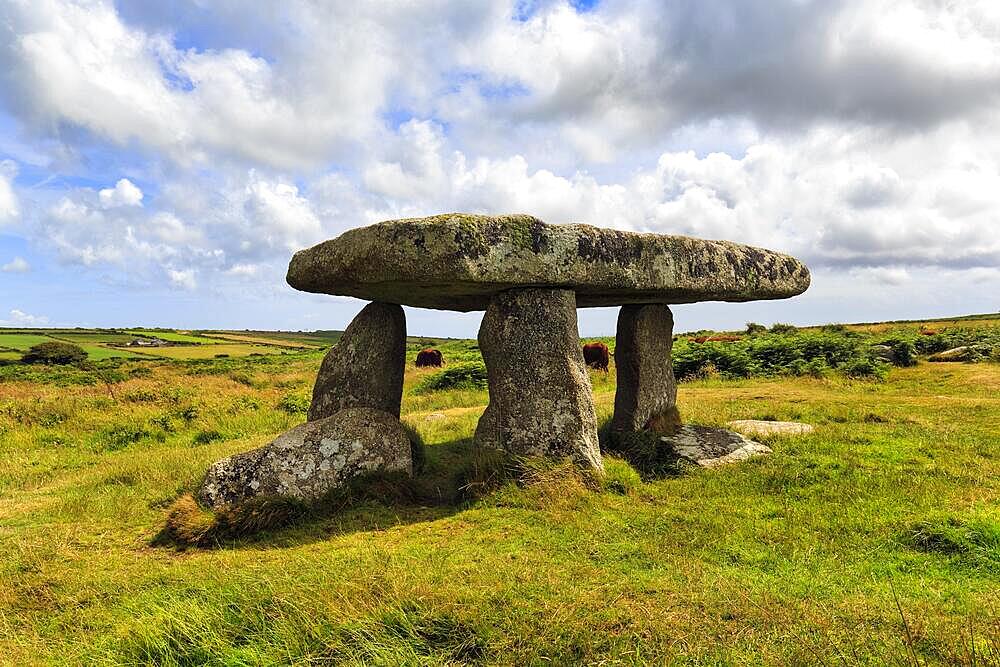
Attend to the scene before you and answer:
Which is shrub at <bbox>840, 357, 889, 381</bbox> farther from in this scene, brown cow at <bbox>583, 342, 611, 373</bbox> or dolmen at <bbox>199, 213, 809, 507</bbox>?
dolmen at <bbox>199, 213, 809, 507</bbox>

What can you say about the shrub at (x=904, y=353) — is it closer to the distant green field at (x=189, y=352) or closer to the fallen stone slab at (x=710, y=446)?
the fallen stone slab at (x=710, y=446)

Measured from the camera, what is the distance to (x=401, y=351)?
379 inches

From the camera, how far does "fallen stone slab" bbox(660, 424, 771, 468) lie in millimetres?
8227

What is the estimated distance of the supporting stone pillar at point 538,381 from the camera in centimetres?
772

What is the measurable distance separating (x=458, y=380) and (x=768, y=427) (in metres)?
10.2

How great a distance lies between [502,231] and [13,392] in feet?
58.4

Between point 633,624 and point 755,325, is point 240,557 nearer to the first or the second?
point 633,624

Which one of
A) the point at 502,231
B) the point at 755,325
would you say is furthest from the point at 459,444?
the point at 755,325

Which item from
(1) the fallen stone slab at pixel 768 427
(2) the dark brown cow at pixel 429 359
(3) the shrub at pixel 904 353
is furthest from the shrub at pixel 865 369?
(2) the dark brown cow at pixel 429 359

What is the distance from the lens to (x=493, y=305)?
8.28m

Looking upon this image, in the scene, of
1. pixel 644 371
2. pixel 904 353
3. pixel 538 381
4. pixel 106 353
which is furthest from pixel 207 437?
pixel 106 353

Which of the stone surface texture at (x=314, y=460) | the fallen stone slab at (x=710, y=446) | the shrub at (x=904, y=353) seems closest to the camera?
the stone surface texture at (x=314, y=460)

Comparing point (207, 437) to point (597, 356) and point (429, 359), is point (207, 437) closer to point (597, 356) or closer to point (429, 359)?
point (597, 356)

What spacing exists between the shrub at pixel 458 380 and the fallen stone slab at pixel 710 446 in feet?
30.5
